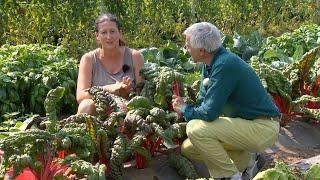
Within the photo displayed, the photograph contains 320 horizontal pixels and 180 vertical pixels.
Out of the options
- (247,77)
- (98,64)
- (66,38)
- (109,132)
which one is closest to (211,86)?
(247,77)

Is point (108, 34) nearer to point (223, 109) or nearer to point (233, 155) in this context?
point (223, 109)

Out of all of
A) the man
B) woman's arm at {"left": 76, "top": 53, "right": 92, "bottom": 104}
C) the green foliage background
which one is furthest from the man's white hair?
the green foliage background

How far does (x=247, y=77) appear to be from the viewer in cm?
372

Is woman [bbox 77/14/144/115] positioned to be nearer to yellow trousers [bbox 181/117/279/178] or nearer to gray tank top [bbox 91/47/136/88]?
gray tank top [bbox 91/47/136/88]

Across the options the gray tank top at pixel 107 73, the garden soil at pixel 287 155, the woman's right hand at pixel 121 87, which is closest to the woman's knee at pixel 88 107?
the woman's right hand at pixel 121 87

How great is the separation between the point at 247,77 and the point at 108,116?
44.2 inches

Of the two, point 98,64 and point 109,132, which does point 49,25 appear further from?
point 109,132

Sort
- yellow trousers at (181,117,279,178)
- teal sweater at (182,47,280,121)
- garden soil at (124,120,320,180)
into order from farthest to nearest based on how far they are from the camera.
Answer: garden soil at (124,120,320,180) < yellow trousers at (181,117,279,178) < teal sweater at (182,47,280,121)

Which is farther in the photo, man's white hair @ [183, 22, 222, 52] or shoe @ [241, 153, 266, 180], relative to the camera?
shoe @ [241, 153, 266, 180]

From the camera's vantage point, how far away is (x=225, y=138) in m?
3.79

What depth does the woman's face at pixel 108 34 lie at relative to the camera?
4453 mm

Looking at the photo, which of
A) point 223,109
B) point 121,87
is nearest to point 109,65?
point 121,87

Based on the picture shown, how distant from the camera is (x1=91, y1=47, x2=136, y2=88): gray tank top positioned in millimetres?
4641

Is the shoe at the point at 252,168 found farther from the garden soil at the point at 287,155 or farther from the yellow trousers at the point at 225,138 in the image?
the yellow trousers at the point at 225,138
